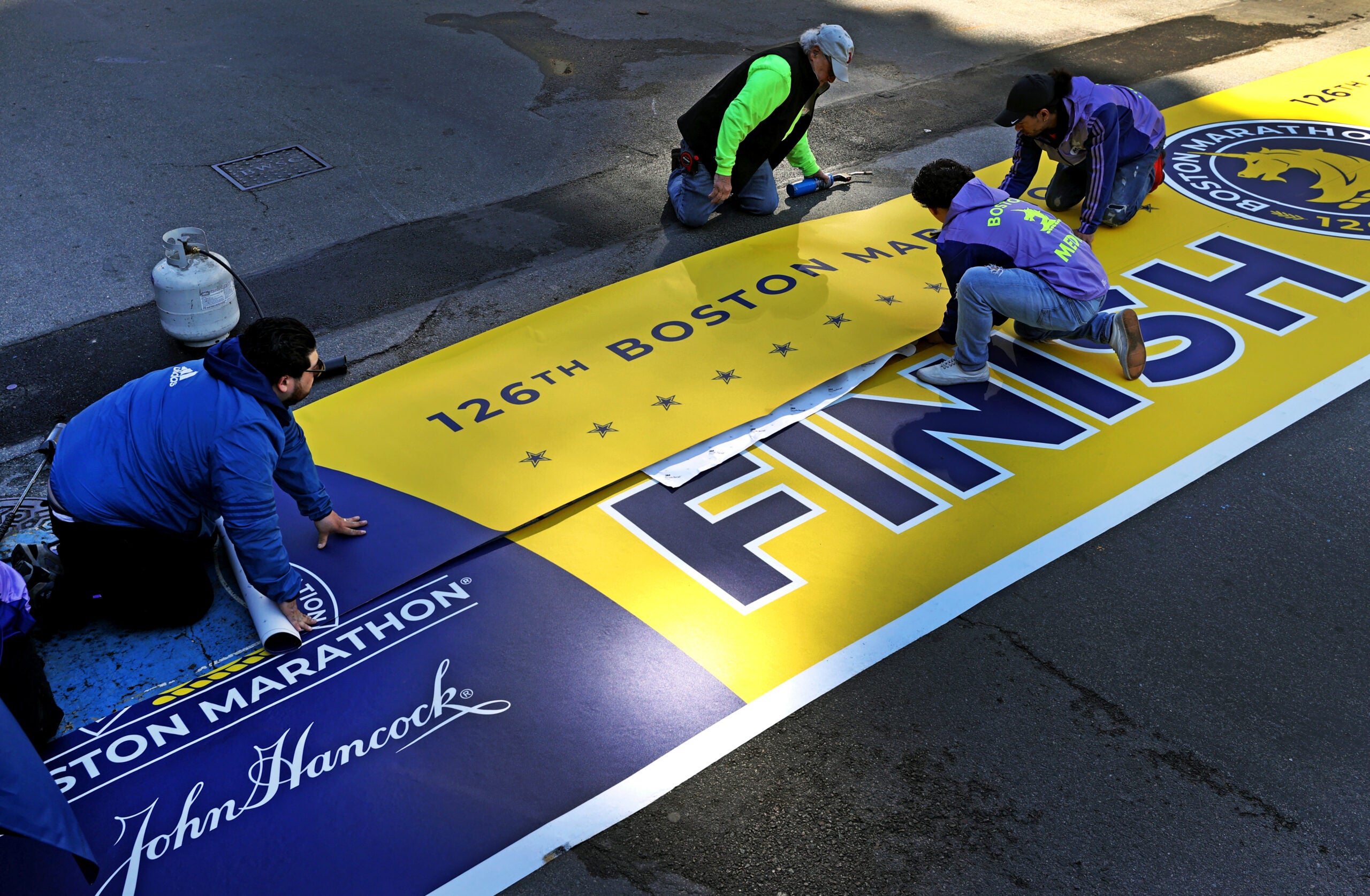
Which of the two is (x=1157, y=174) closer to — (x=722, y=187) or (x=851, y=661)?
(x=722, y=187)

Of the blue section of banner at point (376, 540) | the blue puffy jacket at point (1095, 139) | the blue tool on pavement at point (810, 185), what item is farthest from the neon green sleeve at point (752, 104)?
the blue section of banner at point (376, 540)

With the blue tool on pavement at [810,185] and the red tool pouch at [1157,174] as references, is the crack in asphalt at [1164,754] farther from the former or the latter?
the blue tool on pavement at [810,185]

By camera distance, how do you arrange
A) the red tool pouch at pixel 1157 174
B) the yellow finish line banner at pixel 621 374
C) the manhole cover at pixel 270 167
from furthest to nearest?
1. the manhole cover at pixel 270 167
2. the red tool pouch at pixel 1157 174
3. the yellow finish line banner at pixel 621 374

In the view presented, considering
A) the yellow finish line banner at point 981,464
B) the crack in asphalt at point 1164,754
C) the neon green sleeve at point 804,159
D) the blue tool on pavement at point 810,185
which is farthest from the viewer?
the blue tool on pavement at point 810,185

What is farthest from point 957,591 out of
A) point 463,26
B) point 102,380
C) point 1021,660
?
point 463,26

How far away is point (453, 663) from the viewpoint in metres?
3.32

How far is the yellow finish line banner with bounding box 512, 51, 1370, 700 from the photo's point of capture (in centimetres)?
358

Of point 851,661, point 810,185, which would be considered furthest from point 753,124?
point 851,661

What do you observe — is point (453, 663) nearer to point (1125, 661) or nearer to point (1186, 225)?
point (1125, 661)

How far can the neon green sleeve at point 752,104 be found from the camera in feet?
19.4

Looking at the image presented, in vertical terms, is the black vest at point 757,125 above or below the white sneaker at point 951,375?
above

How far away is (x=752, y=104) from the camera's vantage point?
593 cm

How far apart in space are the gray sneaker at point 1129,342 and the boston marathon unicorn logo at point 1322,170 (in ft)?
8.96

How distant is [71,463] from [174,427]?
0.41 m
